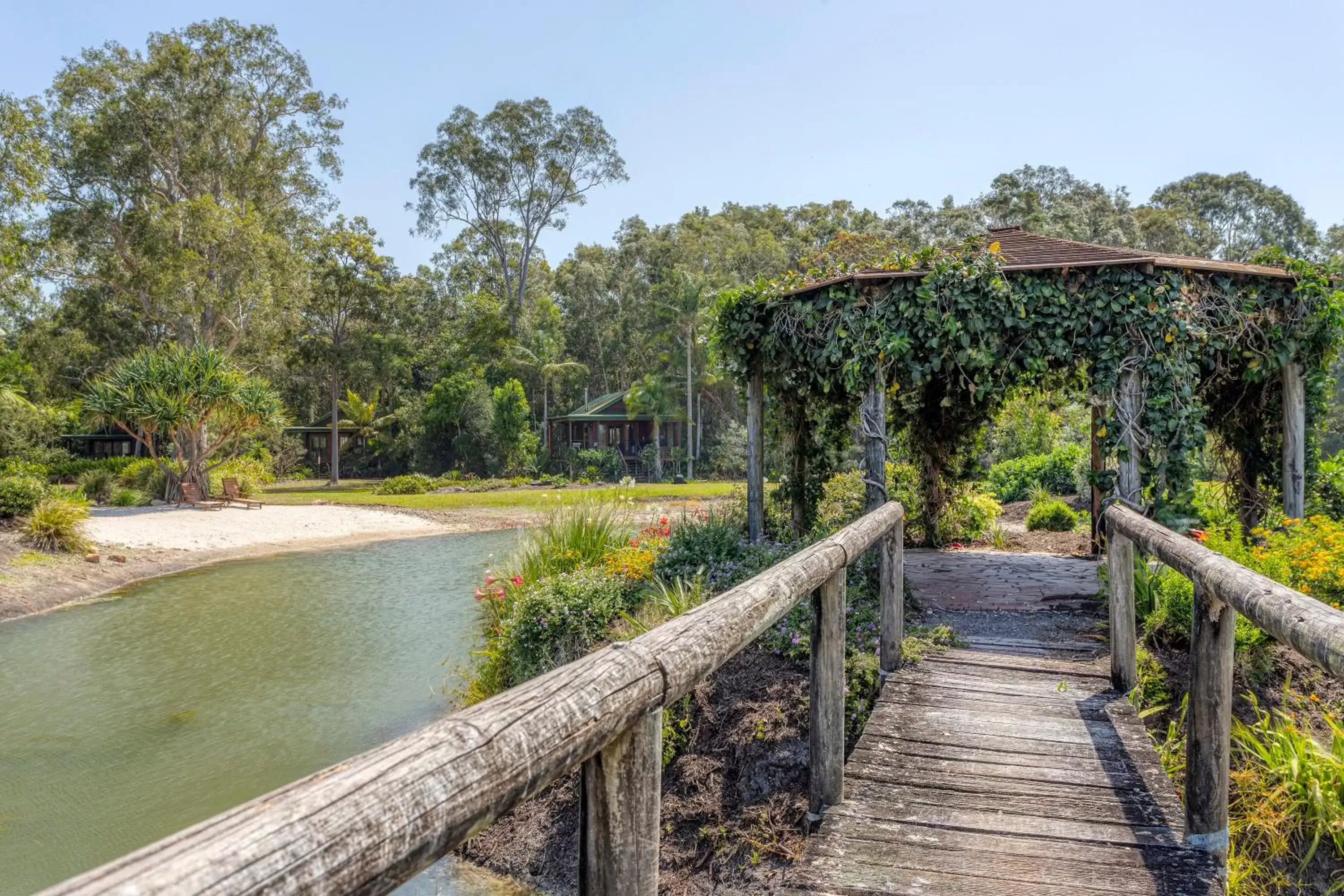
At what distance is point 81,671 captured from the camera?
9.74 m

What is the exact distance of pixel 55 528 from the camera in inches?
606

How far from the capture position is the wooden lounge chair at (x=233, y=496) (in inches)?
963

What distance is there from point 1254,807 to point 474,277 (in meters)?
49.7

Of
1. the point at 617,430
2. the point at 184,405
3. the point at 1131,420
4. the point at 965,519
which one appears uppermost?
the point at 184,405

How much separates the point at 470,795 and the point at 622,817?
494 millimetres

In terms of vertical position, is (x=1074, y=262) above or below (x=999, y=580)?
above

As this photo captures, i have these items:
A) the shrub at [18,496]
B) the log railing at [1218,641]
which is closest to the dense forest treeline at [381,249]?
the shrub at [18,496]

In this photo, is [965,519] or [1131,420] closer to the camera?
[1131,420]

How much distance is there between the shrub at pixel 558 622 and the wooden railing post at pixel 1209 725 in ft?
13.9

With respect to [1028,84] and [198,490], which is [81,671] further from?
[198,490]

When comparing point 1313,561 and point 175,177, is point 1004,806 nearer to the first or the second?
point 1313,561

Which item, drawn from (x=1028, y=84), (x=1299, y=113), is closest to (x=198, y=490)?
(x=1028, y=84)

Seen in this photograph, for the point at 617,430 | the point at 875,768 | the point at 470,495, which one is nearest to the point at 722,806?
the point at 875,768

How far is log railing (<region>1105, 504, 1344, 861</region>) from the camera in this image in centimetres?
210
